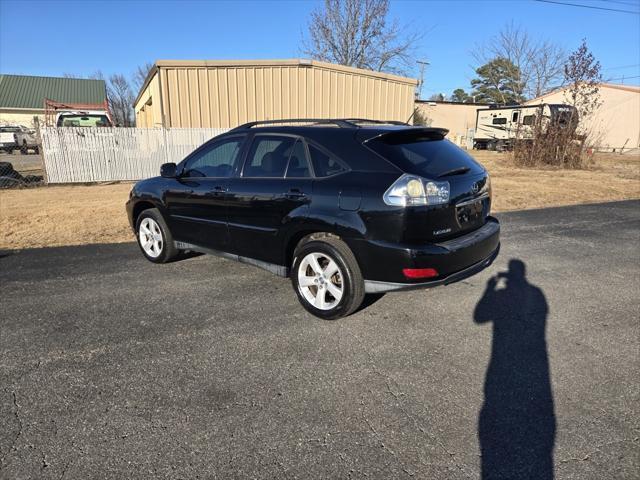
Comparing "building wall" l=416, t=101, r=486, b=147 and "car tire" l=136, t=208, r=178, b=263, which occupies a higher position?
"building wall" l=416, t=101, r=486, b=147

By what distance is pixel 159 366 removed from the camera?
3070 mm

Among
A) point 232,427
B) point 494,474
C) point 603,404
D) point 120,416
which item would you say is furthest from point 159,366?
point 603,404

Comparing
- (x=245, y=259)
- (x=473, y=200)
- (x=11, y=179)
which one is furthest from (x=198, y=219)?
(x=11, y=179)

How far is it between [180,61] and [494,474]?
13.7 m

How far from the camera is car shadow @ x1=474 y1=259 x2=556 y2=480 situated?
Answer: 7.18 feet

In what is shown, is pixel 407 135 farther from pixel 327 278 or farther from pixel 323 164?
pixel 327 278

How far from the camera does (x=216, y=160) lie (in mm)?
4754

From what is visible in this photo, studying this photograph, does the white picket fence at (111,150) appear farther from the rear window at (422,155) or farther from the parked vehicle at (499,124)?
the parked vehicle at (499,124)

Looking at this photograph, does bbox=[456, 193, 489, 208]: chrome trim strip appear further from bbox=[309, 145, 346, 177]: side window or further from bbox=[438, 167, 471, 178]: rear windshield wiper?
bbox=[309, 145, 346, 177]: side window

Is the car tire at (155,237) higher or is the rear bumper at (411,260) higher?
the rear bumper at (411,260)

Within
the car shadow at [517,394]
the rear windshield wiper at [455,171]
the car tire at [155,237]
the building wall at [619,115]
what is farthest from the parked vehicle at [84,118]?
the building wall at [619,115]

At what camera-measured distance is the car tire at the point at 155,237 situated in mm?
5254

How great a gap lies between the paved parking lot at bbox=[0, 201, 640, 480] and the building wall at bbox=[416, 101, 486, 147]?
40.3m

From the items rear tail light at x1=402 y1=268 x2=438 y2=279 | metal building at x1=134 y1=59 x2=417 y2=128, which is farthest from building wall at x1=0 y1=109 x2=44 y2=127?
rear tail light at x1=402 y1=268 x2=438 y2=279
